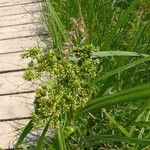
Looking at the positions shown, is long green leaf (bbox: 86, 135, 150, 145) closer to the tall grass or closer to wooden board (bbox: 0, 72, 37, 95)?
the tall grass

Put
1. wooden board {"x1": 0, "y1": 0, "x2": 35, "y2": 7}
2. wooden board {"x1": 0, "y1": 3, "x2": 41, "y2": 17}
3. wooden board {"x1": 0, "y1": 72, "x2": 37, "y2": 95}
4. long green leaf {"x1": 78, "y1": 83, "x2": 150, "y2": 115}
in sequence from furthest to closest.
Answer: wooden board {"x1": 0, "y1": 0, "x2": 35, "y2": 7}
wooden board {"x1": 0, "y1": 3, "x2": 41, "y2": 17}
wooden board {"x1": 0, "y1": 72, "x2": 37, "y2": 95}
long green leaf {"x1": 78, "y1": 83, "x2": 150, "y2": 115}

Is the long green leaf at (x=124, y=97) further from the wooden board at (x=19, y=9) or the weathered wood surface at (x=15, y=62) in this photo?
the wooden board at (x=19, y=9)

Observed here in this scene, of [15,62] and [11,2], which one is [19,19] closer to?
[11,2]

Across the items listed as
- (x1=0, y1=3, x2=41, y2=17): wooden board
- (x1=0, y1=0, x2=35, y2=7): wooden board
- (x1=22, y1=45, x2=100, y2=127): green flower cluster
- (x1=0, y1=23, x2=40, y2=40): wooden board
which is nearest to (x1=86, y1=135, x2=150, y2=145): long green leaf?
(x1=22, y1=45, x2=100, y2=127): green flower cluster

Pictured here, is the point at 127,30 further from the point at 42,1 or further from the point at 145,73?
the point at 42,1

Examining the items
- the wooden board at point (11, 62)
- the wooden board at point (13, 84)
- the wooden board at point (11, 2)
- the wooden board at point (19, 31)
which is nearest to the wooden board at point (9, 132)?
the wooden board at point (13, 84)

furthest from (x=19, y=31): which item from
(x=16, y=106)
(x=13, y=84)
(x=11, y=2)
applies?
(x=16, y=106)

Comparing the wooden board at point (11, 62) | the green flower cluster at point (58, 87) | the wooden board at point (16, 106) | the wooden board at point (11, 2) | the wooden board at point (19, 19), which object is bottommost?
the wooden board at point (16, 106)
